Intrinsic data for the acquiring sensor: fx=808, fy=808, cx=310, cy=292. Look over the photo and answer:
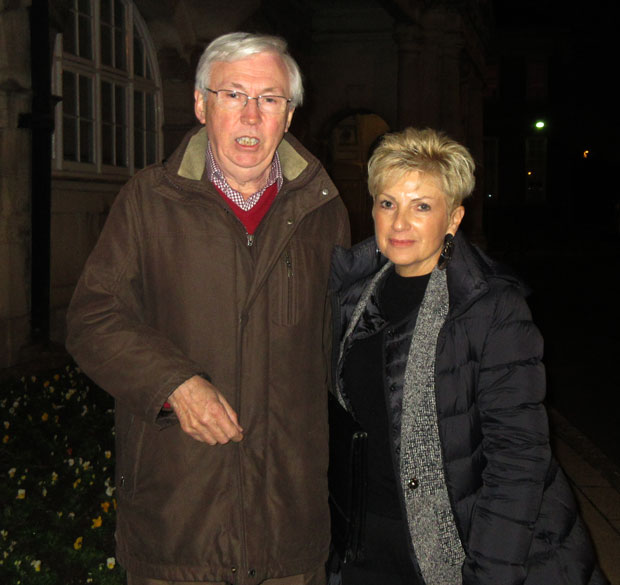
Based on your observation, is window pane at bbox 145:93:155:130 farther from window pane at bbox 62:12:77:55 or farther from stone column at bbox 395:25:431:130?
stone column at bbox 395:25:431:130

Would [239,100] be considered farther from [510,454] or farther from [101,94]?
[101,94]

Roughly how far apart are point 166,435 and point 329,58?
1711 cm

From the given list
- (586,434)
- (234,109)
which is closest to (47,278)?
(586,434)

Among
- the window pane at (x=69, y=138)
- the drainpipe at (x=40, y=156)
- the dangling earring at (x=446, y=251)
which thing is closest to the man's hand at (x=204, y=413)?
the dangling earring at (x=446, y=251)

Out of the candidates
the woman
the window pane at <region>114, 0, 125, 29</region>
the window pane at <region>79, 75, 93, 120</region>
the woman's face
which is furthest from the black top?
the window pane at <region>114, 0, 125, 29</region>

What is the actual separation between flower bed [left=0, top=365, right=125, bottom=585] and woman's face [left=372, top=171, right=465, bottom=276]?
2.38 meters

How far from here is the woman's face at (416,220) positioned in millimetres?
2525

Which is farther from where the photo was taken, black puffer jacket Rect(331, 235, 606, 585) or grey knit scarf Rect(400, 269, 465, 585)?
grey knit scarf Rect(400, 269, 465, 585)

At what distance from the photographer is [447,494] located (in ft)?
7.70

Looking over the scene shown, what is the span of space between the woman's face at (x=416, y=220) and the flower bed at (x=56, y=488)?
93.7 inches

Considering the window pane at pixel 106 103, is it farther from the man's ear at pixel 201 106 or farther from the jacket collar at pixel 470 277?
the jacket collar at pixel 470 277

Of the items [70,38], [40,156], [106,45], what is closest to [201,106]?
[40,156]

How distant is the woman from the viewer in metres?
2.24

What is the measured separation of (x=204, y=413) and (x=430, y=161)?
1056 mm
